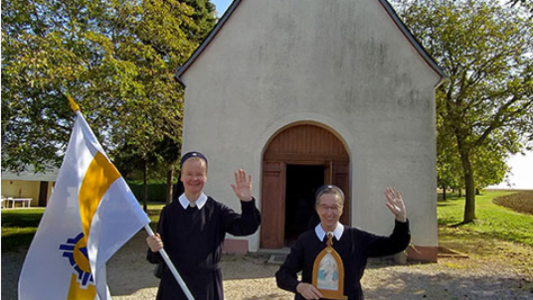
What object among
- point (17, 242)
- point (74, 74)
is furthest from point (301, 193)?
point (17, 242)

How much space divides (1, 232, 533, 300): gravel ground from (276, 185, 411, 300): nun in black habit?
377cm

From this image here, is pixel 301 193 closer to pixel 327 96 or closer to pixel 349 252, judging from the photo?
pixel 327 96

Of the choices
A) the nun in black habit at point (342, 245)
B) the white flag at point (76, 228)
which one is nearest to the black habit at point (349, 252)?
the nun in black habit at point (342, 245)

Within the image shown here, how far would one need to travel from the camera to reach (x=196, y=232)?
272cm

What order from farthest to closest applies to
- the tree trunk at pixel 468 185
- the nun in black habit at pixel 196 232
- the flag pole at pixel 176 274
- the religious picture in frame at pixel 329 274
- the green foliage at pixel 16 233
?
1. the tree trunk at pixel 468 185
2. the green foliage at pixel 16 233
3. the nun in black habit at pixel 196 232
4. the flag pole at pixel 176 274
5. the religious picture in frame at pixel 329 274

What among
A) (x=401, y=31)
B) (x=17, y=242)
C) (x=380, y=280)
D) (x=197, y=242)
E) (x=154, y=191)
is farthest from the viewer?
(x=154, y=191)

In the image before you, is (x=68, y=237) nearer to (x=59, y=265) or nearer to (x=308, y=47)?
(x=59, y=265)

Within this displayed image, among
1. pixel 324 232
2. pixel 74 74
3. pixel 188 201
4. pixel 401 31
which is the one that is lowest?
pixel 324 232

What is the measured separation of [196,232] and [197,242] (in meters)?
0.07

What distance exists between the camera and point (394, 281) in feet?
22.8

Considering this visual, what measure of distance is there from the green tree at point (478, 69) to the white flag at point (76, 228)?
1502 cm

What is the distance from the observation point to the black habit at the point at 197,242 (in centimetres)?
271

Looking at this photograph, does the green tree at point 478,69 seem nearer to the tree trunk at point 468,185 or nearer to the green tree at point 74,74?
the tree trunk at point 468,185

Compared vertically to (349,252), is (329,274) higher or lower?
lower
